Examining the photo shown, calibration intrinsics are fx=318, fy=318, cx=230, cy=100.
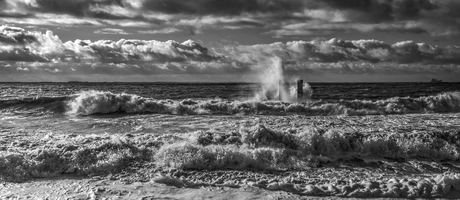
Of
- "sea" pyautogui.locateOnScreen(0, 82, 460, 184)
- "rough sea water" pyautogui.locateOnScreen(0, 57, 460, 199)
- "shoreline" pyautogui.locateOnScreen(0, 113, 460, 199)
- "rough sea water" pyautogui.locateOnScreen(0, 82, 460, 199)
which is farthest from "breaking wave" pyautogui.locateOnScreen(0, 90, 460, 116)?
"shoreline" pyautogui.locateOnScreen(0, 113, 460, 199)

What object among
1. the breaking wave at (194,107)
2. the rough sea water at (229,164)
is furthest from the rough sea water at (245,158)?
the breaking wave at (194,107)

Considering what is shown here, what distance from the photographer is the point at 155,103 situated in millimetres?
18094

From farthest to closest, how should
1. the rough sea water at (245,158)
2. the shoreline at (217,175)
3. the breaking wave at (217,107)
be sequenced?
the breaking wave at (217,107) → the rough sea water at (245,158) → the shoreline at (217,175)

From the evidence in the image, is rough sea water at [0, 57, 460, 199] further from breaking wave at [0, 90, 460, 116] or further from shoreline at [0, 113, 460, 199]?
breaking wave at [0, 90, 460, 116]

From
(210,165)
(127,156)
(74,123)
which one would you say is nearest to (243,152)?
(210,165)

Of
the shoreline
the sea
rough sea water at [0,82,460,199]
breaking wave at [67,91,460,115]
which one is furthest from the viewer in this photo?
breaking wave at [67,91,460,115]

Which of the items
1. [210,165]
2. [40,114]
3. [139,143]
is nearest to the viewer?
[210,165]

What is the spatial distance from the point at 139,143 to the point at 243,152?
9.85 feet

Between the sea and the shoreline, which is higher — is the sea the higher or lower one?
the higher one

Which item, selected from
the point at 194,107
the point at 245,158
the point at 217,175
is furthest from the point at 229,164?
the point at 194,107

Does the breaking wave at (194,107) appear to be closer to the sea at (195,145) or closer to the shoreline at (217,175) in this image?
the sea at (195,145)

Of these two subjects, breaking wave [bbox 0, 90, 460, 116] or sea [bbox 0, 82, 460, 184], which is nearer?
sea [bbox 0, 82, 460, 184]

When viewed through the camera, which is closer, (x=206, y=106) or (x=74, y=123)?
(x=74, y=123)

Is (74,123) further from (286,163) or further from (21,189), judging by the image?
(286,163)
